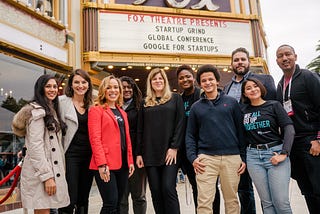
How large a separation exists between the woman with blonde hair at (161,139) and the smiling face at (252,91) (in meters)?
0.79

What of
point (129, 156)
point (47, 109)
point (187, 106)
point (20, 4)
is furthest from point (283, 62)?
point (20, 4)

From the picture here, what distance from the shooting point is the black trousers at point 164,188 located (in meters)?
3.26

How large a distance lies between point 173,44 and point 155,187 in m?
6.50

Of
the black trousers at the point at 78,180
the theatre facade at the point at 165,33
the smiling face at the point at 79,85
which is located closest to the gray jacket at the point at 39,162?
the black trousers at the point at 78,180

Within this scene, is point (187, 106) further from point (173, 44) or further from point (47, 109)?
point (173, 44)

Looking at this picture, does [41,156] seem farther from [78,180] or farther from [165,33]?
[165,33]

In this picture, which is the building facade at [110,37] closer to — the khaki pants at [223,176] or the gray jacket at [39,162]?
the gray jacket at [39,162]

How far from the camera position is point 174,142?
3410 millimetres

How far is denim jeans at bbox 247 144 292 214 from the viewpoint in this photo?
2.93 metres

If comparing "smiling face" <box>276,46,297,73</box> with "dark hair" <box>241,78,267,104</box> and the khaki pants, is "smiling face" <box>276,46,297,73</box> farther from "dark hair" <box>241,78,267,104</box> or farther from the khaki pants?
the khaki pants

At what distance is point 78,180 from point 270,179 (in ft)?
6.94

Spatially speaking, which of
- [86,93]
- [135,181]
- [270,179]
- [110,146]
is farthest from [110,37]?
[270,179]

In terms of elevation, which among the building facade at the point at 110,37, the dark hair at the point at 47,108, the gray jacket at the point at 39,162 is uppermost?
the building facade at the point at 110,37

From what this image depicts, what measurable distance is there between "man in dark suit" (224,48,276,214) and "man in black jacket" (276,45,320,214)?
0.71ft
